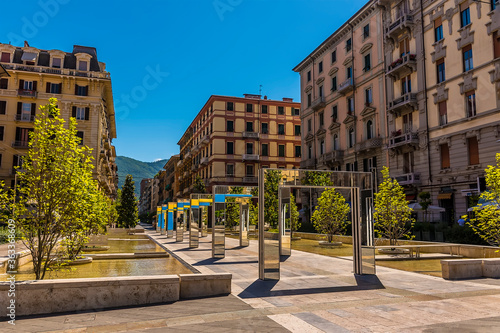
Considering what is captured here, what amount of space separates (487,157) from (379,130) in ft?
36.7

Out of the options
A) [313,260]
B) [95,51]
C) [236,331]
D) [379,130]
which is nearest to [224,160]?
[95,51]

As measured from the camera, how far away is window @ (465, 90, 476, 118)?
2689 centimetres

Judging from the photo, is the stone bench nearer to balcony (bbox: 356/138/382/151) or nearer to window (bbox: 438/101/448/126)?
window (bbox: 438/101/448/126)

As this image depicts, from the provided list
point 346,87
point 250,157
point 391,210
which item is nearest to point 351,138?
point 346,87

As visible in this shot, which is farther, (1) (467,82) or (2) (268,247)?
(1) (467,82)

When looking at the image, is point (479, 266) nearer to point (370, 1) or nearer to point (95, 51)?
point (370, 1)

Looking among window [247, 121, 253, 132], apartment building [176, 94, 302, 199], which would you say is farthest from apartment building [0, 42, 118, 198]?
window [247, 121, 253, 132]

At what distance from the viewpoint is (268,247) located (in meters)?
10.4

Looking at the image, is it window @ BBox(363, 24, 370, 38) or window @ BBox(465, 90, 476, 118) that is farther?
window @ BBox(363, 24, 370, 38)

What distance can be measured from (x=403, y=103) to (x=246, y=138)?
29.9 meters

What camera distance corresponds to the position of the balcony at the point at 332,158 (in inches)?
1592

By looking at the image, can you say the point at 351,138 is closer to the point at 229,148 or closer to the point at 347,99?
the point at 347,99

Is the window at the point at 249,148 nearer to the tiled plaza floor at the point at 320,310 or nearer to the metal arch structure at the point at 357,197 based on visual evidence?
the metal arch structure at the point at 357,197

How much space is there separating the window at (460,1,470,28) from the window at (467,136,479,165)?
8.37 m
